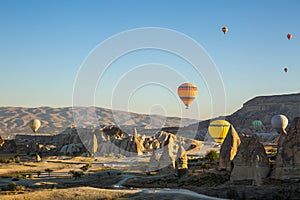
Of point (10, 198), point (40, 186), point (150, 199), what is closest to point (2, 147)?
point (40, 186)

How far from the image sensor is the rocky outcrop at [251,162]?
29719mm

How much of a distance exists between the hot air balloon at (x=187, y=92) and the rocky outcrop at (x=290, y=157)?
4882 cm

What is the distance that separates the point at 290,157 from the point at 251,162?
2.93 m

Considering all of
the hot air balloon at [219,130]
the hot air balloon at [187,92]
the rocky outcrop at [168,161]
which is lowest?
the rocky outcrop at [168,161]

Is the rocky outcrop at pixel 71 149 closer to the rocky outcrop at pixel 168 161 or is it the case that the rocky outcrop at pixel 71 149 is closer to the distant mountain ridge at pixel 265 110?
the rocky outcrop at pixel 168 161

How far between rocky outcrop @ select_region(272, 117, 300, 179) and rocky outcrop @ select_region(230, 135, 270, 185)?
948mm

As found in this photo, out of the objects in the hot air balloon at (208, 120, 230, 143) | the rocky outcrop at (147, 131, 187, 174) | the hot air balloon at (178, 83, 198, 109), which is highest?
the hot air balloon at (178, 83, 198, 109)

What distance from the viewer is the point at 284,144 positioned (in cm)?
2962

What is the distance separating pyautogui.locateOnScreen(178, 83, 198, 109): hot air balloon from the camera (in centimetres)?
7838

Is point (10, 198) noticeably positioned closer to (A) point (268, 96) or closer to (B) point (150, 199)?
(B) point (150, 199)

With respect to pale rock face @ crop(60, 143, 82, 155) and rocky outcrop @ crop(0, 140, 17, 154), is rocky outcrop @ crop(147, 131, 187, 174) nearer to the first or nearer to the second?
pale rock face @ crop(60, 143, 82, 155)

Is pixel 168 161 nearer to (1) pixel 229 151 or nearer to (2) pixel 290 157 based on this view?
(1) pixel 229 151

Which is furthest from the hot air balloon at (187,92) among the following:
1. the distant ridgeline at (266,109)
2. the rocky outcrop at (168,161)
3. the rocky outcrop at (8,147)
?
the distant ridgeline at (266,109)

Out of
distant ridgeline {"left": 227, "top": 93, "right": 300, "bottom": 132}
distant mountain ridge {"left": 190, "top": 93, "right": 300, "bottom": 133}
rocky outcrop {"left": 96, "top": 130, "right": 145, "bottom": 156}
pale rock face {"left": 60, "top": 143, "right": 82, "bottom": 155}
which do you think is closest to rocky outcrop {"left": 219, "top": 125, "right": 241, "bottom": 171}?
rocky outcrop {"left": 96, "top": 130, "right": 145, "bottom": 156}
